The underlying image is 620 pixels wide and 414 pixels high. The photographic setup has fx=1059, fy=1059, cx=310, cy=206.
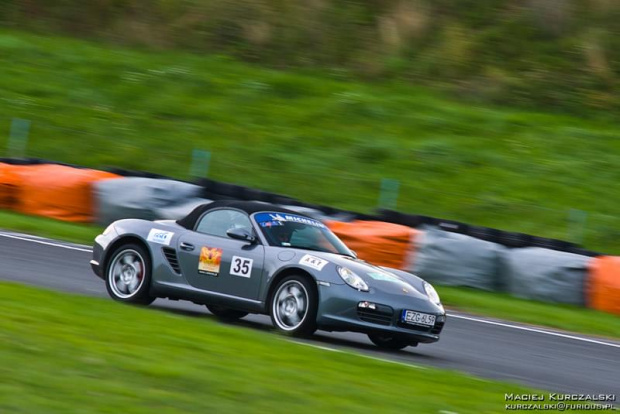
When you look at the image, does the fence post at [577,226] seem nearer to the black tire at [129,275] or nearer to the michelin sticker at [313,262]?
the michelin sticker at [313,262]

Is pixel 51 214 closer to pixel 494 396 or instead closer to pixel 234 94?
pixel 234 94

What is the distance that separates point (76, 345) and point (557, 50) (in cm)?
2157

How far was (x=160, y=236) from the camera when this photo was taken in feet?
34.8

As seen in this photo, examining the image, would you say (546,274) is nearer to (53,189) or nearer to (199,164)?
(53,189)

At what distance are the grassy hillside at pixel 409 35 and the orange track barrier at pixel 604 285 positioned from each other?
11321 millimetres

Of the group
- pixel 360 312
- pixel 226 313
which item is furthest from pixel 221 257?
pixel 360 312

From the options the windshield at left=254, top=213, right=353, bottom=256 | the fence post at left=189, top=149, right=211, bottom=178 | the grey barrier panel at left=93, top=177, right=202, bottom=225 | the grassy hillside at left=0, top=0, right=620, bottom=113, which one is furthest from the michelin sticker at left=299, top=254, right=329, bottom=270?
the grassy hillside at left=0, top=0, right=620, bottom=113

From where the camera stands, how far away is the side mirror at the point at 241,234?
10.0 m

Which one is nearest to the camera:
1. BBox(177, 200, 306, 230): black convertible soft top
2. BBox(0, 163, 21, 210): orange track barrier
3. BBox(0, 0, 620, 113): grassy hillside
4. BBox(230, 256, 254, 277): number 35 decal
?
BBox(230, 256, 254, 277): number 35 decal

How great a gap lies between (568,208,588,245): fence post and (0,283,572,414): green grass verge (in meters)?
11.1

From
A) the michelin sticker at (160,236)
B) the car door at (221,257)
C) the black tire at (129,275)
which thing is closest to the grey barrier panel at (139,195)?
the black tire at (129,275)

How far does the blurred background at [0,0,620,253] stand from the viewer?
21.0 m

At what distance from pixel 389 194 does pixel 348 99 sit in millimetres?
5945

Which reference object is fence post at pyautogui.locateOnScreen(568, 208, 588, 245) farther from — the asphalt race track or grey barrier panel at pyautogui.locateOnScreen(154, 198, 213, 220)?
grey barrier panel at pyautogui.locateOnScreen(154, 198, 213, 220)
